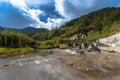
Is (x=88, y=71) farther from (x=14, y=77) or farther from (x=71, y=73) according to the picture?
(x=14, y=77)

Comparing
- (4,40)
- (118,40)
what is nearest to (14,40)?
(4,40)

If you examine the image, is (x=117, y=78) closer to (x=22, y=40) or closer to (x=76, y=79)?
(x=76, y=79)

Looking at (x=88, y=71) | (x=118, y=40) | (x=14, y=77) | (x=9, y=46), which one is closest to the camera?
(x=14, y=77)

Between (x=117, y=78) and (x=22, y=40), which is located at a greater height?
(x=22, y=40)

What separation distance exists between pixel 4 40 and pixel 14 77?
10860 centimetres

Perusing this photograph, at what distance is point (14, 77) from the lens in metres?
52.2

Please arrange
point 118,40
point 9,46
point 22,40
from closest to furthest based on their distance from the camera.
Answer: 1. point 118,40
2. point 9,46
3. point 22,40

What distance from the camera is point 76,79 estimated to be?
4791 centimetres

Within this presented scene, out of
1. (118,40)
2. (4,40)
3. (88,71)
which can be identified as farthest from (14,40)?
(88,71)

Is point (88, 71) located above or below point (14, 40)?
below

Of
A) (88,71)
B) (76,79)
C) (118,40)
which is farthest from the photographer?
(118,40)

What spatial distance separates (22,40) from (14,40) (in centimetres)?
898

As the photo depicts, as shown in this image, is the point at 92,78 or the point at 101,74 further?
the point at 101,74

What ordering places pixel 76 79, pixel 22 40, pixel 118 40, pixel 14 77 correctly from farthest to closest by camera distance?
pixel 22 40
pixel 118 40
pixel 14 77
pixel 76 79
